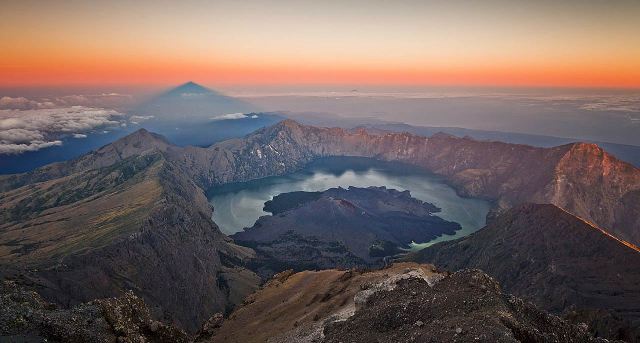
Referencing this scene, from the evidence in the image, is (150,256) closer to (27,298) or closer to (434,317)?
(27,298)

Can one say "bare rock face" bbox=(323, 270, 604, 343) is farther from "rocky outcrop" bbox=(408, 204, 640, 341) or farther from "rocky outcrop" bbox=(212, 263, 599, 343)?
"rocky outcrop" bbox=(408, 204, 640, 341)

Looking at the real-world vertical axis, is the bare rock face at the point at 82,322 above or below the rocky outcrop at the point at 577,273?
above

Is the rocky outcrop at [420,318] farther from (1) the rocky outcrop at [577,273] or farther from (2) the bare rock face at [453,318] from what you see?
(1) the rocky outcrop at [577,273]

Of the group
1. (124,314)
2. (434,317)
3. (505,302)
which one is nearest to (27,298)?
(124,314)

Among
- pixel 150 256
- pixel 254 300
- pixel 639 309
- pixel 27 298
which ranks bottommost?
pixel 150 256

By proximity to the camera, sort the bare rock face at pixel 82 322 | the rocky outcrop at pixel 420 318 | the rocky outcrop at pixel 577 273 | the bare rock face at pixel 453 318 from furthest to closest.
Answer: the rocky outcrop at pixel 577 273 < the bare rock face at pixel 82 322 < the rocky outcrop at pixel 420 318 < the bare rock face at pixel 453 318

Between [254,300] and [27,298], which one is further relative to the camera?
[254,300]

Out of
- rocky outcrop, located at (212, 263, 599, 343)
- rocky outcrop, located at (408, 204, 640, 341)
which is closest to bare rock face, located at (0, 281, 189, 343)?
rocky outcrop, located at (212, 263, 599, 343)

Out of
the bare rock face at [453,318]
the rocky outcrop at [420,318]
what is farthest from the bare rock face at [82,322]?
the bare rock face at [453,318]
